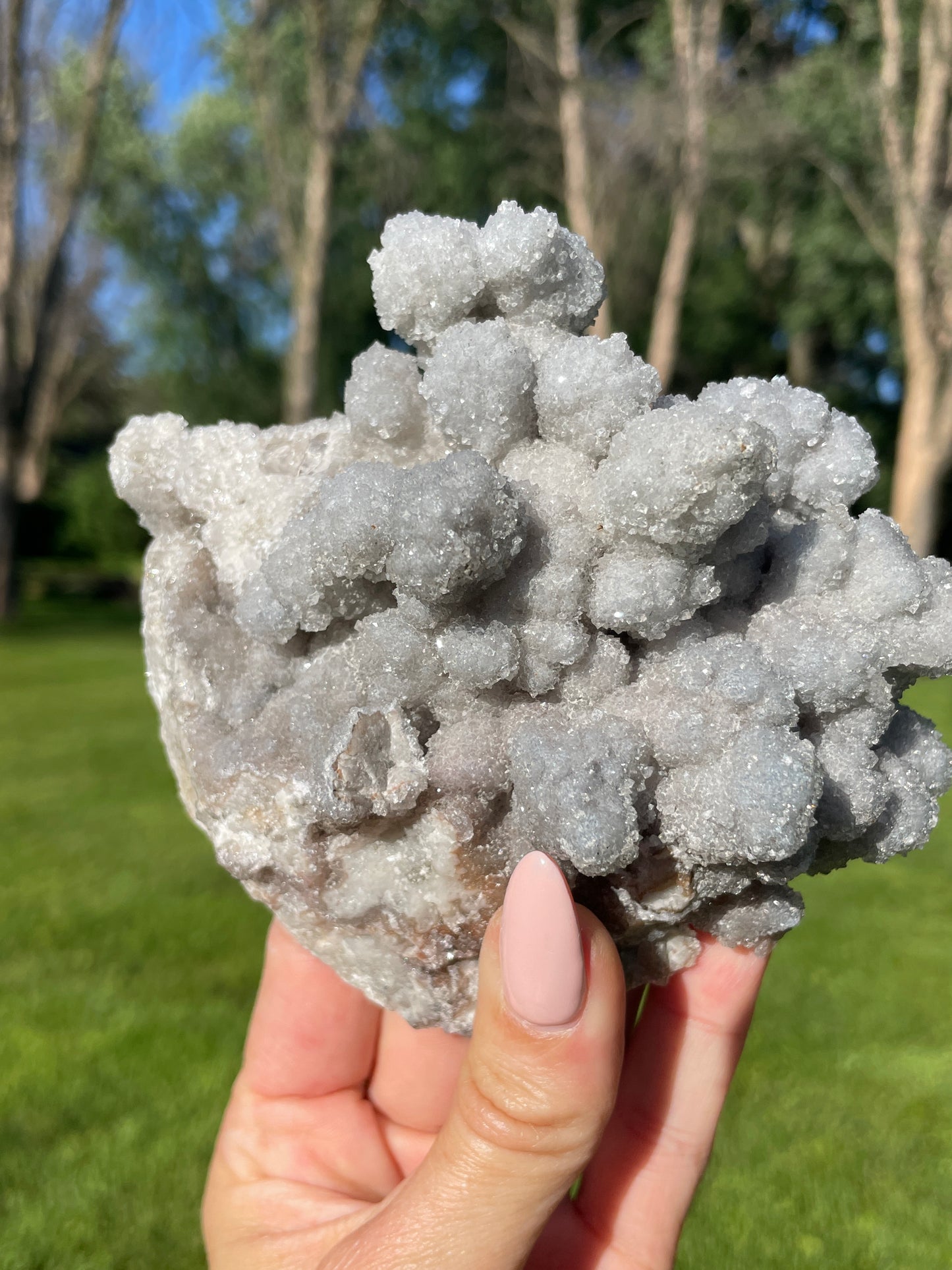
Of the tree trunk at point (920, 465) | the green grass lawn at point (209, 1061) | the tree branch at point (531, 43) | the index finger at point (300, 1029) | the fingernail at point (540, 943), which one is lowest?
the green grass lawn at point (209, 1061)

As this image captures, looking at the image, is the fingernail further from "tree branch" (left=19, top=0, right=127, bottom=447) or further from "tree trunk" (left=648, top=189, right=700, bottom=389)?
"tree branch" (left=19, top=0, right=127, bottom=447)

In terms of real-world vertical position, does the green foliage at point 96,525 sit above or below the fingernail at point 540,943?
above

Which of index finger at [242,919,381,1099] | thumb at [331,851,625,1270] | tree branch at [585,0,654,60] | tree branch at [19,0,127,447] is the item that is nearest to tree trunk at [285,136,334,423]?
tree branch at [19,0,127,447]

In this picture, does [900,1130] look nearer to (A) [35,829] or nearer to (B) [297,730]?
(B) [297,730]

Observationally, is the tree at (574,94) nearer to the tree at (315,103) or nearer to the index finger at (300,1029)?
the tree at (315,103)

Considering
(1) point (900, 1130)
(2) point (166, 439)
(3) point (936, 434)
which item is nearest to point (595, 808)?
(2) point (166, 439)

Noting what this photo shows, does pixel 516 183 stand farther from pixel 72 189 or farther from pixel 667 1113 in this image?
pixel 667 1113

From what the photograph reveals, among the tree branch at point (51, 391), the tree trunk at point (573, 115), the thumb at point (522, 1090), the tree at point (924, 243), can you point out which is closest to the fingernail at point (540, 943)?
the thumb at point (522, 1090)
